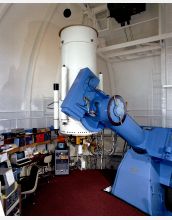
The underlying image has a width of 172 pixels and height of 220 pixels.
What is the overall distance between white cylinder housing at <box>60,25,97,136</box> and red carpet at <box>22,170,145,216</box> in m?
2.00

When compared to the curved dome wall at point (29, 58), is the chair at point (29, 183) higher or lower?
lower

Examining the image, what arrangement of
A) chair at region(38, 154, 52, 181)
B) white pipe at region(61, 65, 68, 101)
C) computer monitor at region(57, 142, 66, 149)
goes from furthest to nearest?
computer monitor at region(57, 142, 66, 149), chair at region(38, 154, 52, 181), white pipe at region(61, 65, 68, 101)

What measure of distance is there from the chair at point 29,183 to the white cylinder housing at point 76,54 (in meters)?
1.87

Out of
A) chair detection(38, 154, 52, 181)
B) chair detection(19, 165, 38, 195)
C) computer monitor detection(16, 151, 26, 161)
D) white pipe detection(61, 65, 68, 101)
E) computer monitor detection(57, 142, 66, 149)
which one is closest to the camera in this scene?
white pipe detection(61, 65, 68, 101)

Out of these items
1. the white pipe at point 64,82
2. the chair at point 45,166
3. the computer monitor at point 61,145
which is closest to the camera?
the white pipe at point 64,82

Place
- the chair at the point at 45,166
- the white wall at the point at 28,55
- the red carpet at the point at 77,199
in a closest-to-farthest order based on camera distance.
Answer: the red carpet at the point at 77,199 → the white wall at the point at 28,55 → the chair at the point at 45,166

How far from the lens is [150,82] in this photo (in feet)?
19.3

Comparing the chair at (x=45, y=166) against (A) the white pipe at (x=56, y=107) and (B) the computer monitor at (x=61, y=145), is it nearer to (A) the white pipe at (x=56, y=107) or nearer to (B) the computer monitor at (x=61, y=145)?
(B) the computer monitor at (x=61, y=145)

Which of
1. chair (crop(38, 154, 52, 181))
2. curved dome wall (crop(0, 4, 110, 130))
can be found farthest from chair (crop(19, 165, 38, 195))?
curved dome wall (crop(0, 4, 110, 130))

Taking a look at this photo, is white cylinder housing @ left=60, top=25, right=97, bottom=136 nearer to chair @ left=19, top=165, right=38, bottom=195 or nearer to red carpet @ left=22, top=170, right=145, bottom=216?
chair @ left=19, top=165, right=38, bottom=195

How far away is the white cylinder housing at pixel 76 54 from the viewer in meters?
2.86

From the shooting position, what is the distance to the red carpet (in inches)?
149

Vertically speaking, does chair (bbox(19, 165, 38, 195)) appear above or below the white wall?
below

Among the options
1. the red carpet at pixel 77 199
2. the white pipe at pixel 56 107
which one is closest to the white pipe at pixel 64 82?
the white pipe at pixel 56 107
